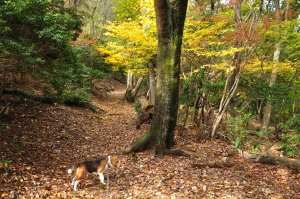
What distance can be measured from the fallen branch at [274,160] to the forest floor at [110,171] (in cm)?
21

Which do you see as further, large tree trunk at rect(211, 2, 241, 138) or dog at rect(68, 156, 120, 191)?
large tree trunk at rect(211, 2, 241, 138)

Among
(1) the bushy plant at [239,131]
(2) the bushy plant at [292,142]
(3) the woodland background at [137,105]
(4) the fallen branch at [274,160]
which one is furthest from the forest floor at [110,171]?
(2) the bushy plant at [292,142]

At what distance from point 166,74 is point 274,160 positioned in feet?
13.3

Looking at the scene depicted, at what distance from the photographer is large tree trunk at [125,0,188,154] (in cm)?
746

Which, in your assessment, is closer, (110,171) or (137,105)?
(110,171)

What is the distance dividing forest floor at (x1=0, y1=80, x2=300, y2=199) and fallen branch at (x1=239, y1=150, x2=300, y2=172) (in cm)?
21

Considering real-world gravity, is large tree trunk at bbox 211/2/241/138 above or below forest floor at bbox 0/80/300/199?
above

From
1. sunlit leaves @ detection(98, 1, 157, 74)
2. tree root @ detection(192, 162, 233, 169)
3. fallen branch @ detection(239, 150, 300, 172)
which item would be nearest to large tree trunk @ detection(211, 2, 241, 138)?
fallen branch @ detection(239, 150, 300, 172)

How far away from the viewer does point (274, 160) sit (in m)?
8.12

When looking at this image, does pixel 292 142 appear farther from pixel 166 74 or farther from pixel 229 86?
pixel 166 74

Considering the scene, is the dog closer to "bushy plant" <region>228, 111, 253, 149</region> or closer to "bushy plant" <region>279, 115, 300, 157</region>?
"bushy plant" <region>228, 111, 253, 149</region>

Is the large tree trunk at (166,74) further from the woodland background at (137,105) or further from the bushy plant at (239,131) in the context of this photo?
the bushy plant at (239,131)

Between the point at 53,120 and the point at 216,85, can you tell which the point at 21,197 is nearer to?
the point at 53,120

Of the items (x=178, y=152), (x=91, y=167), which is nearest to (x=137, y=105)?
(x=178, y=152)
